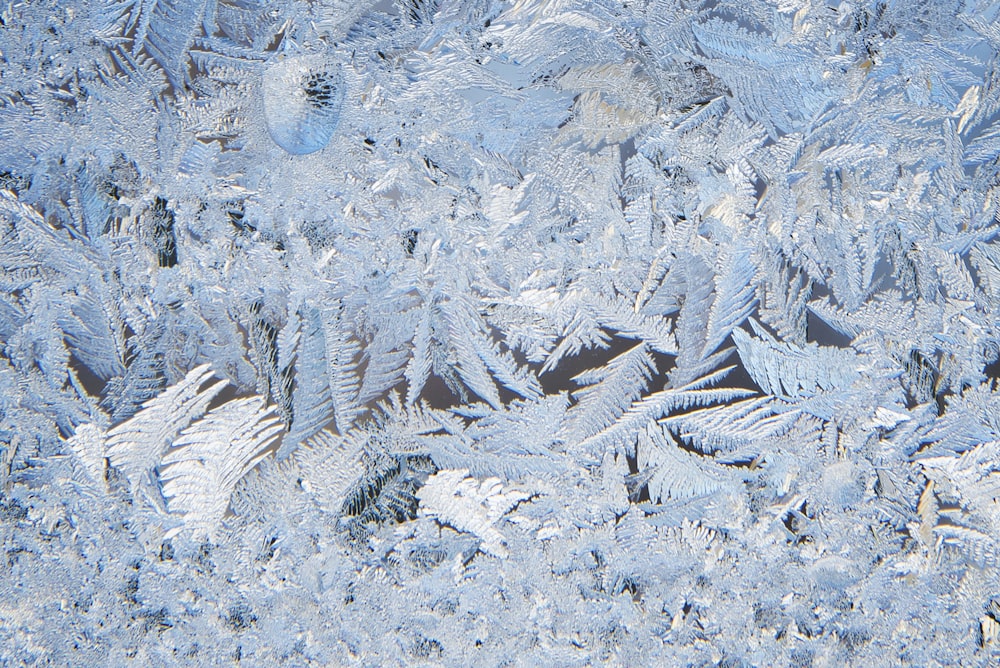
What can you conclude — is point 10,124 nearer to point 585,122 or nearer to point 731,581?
point 585,122

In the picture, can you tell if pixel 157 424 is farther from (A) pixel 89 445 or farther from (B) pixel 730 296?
(B) pixel 730 296

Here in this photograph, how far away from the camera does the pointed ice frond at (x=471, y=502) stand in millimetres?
378

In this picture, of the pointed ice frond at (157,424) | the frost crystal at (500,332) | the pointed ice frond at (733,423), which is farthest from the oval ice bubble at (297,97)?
the pointed ice frond at (733,423)

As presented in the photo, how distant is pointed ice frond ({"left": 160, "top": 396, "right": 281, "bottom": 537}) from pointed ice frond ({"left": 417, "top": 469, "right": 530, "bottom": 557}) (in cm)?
8

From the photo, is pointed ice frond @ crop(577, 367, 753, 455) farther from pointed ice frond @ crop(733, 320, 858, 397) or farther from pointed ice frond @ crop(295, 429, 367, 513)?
pointed ice frond @ crop(295, 429, 367, 513)

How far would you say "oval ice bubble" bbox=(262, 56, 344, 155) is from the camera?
0.36 m

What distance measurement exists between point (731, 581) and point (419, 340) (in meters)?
0.19

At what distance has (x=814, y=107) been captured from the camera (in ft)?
1.21

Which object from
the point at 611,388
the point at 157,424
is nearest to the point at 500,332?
the point at 611,388

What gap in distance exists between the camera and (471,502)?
0.38 metres

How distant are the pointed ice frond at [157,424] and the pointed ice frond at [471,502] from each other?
0.12m

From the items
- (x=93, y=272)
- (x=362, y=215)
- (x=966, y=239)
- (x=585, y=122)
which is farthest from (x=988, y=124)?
(x=93, y=272)

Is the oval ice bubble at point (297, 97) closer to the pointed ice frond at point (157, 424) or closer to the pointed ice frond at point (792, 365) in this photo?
the pointed ice frond at point (157, 424)

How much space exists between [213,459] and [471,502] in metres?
0.12
